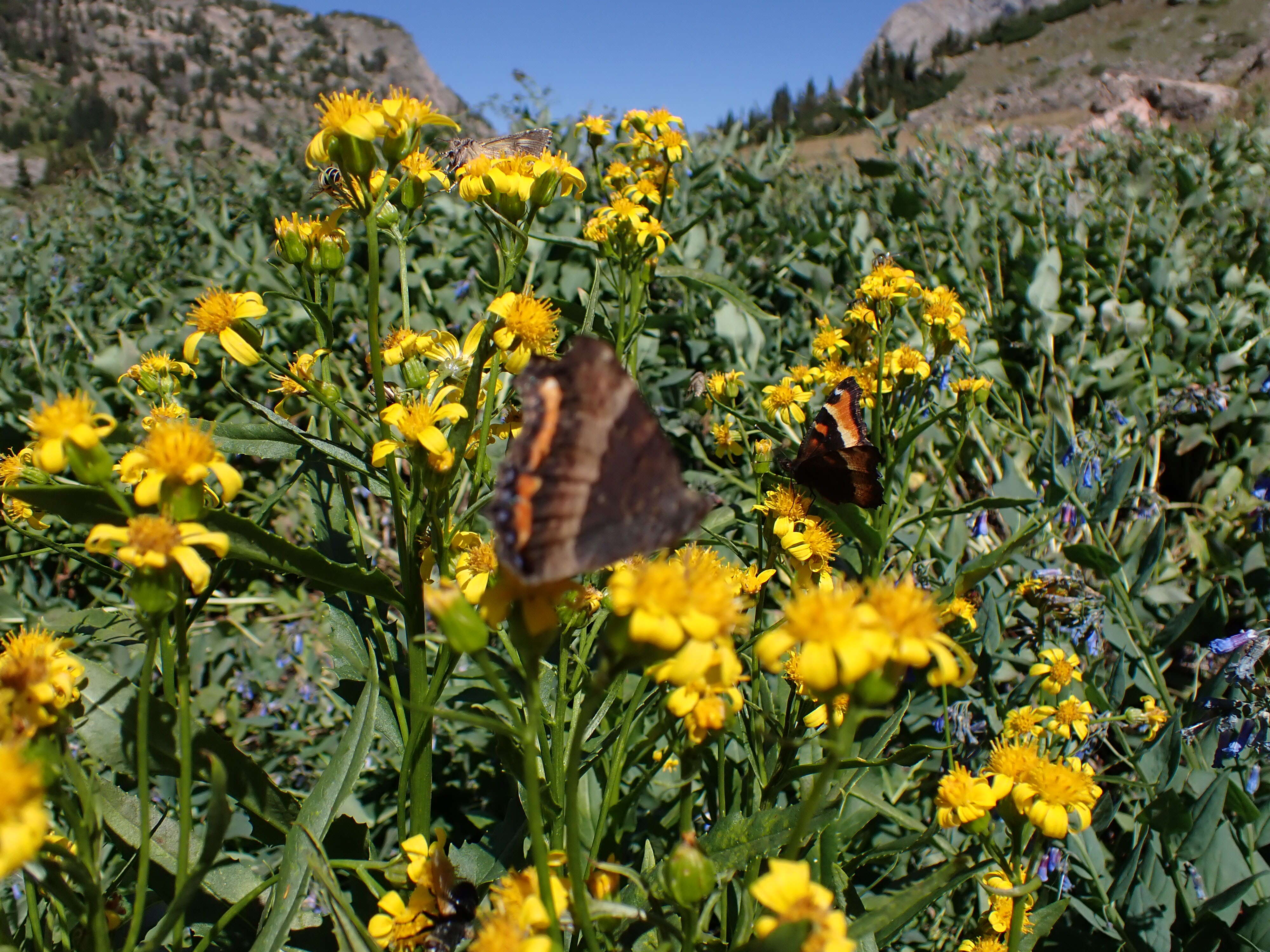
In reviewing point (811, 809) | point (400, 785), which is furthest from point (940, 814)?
point (400, 785)

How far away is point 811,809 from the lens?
0.99 m

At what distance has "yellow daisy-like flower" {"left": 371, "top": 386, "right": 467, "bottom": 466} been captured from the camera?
4.61ft

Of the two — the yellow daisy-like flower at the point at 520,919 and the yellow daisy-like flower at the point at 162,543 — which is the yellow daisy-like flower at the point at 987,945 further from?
the yellow daisy-like flower at the point at 162,543

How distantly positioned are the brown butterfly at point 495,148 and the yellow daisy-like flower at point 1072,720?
208 cm

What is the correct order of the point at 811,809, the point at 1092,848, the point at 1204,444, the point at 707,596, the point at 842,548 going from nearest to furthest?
the point at 811,809
the point at 707,596
the point at 1092,848
the point at 842,548
the point at 1204,444

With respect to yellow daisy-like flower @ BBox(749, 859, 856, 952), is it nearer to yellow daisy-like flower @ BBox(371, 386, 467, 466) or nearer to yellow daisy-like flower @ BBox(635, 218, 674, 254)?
yellow daisy-like flower @ BBox(371, 386, 467, 466)

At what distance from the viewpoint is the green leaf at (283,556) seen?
1312 mm

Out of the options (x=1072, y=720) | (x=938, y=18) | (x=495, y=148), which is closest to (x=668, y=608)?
(x=495, y=148)

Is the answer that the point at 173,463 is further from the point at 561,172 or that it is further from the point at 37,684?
the point at 561,172

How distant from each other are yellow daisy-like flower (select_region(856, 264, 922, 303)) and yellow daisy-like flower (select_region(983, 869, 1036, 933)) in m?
1.63

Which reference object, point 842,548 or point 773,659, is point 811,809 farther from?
point 842,548

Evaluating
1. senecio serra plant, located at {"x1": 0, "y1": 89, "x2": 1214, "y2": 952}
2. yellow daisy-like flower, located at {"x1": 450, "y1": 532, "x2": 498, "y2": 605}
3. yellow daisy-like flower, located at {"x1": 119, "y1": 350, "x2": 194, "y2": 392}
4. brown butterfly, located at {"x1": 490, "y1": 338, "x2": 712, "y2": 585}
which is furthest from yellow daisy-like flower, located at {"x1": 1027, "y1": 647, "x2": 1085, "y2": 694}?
yellow daisy-like flower, located at {"x1": 119, "y1": 350, "x2": 194, "y2": 392}

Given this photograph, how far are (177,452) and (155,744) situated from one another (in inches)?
18.5

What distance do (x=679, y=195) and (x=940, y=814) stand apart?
4.68 m
